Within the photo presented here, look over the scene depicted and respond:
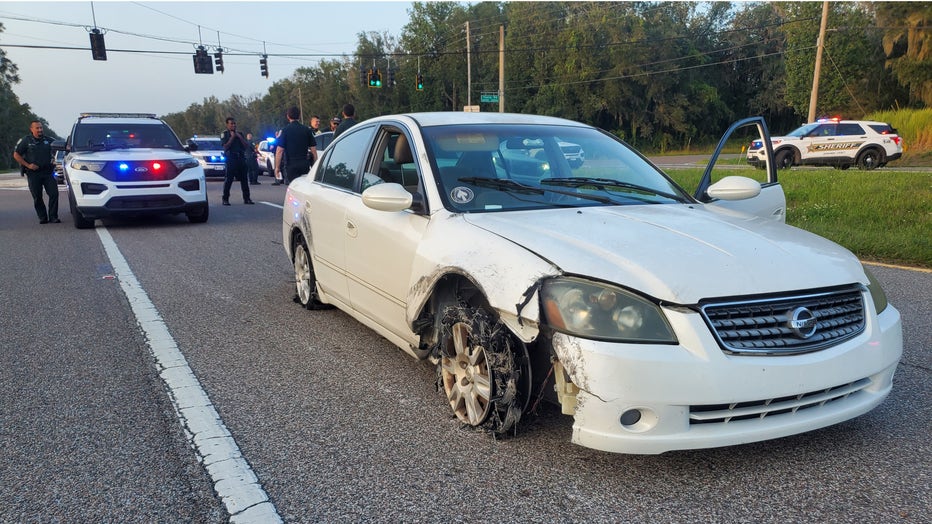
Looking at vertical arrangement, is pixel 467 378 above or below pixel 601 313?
below

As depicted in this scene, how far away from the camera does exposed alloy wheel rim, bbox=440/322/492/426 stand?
3.14 meters

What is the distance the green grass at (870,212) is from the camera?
7866 mm

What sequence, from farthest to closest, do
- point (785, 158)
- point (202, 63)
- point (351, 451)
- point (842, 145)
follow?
point (202, 63), point (785, 158), point (842, 145), point (351, 451)

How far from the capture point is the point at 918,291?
6.08m

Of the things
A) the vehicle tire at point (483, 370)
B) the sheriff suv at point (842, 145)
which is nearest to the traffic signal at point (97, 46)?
the sheriff suv at point (842, 145)

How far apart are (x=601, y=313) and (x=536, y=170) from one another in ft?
5.22

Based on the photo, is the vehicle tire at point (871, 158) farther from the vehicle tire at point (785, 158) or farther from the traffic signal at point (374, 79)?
the traffic signal at point (374, 79)

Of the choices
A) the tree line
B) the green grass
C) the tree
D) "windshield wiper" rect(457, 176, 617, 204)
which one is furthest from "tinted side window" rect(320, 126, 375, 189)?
the tree line

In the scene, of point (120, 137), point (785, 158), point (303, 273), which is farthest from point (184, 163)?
point (785, 158)

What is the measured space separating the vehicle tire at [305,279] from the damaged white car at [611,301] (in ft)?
4.59

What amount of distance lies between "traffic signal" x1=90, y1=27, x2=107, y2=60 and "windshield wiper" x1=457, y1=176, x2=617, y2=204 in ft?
103

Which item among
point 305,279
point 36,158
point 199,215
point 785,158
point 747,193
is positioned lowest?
point 785,158

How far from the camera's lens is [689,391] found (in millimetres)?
2547

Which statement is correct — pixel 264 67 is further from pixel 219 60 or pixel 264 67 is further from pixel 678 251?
pixel 678 251
